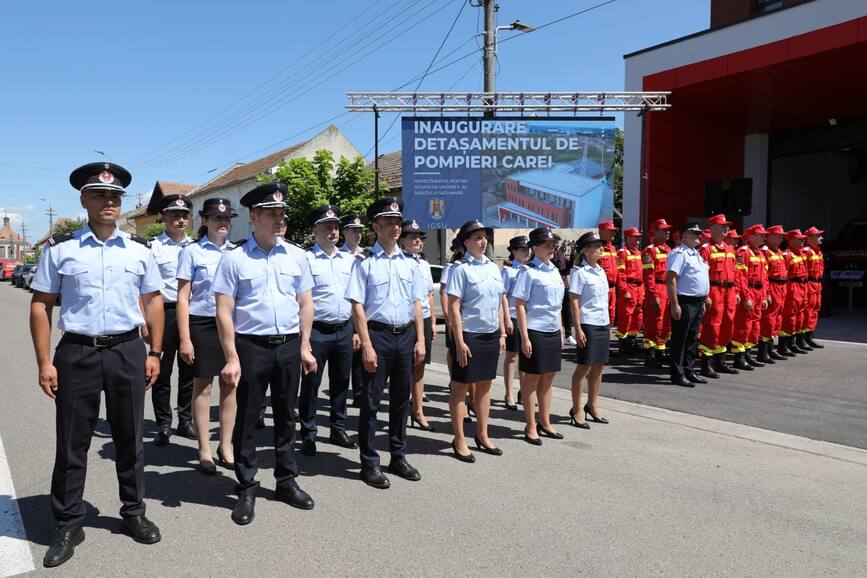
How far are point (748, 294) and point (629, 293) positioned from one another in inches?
70.5

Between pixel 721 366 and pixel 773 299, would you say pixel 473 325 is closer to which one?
pixel 721 366

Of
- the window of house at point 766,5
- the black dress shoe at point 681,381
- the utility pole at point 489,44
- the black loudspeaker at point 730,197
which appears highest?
the window of house at point 766,5

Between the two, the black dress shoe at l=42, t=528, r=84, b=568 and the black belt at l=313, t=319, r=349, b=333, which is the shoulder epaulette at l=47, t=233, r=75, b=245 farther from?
the black belt at l=313, t=319, r=349, b=333

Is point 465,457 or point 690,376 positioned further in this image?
point 690,376

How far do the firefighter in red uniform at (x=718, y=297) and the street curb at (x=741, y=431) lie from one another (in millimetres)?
2144

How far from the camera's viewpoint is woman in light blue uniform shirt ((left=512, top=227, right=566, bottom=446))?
5.58 metres

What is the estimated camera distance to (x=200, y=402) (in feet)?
16.2

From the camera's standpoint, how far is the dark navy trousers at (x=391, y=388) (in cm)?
458

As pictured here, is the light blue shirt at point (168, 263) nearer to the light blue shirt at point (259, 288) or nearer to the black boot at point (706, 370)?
the light blue shirt at point (259, 288)

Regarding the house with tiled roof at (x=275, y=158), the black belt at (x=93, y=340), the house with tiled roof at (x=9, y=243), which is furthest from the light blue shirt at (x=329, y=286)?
the house with tiled roof at (x=9, y=243)

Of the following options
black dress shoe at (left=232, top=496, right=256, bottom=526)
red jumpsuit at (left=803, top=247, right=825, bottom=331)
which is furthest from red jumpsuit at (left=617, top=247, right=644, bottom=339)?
black dress shoe at (left=232, top=496, right=256, bottom=526)

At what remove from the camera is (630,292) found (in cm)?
1016

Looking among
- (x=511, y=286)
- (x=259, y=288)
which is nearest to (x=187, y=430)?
(x=259, y=288)

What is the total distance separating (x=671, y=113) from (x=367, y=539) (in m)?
15.4
